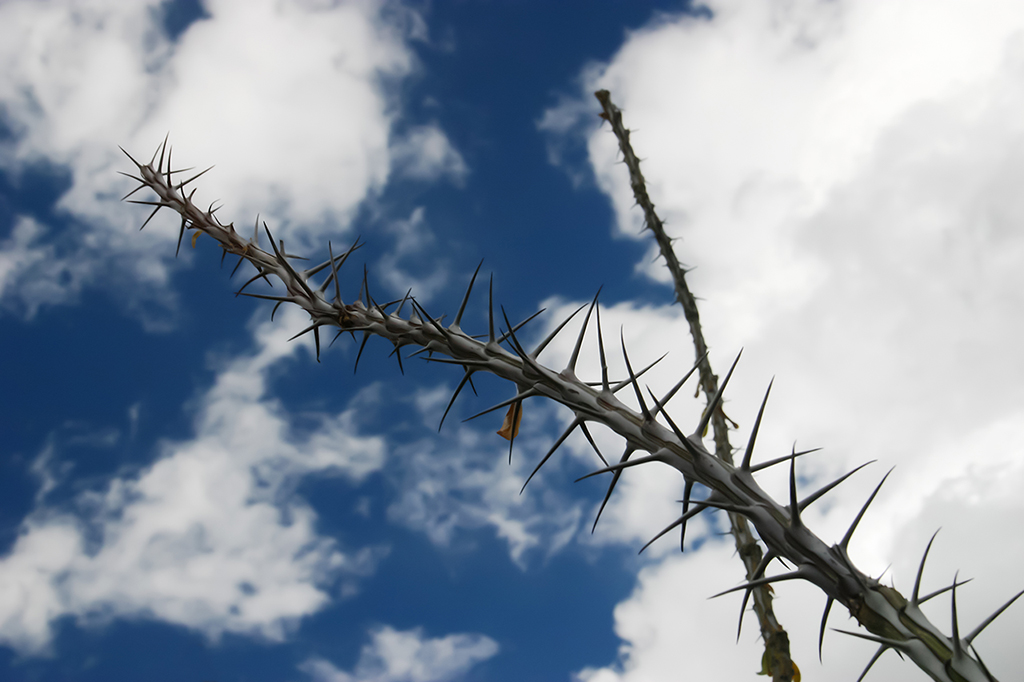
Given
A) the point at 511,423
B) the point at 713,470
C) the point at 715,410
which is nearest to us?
the point at 713,470

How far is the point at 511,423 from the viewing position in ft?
7.21

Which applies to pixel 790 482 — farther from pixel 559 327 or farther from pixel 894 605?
pixel 559 327

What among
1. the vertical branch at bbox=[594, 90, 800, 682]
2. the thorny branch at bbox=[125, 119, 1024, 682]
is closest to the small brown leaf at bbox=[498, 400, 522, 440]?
the thorny branch at bbox=[125, 119, 1024, 682]

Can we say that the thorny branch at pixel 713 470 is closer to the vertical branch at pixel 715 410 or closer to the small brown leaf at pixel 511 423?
the small brown leaf at pixel 511 423

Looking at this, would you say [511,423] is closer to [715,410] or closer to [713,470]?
[713,470]

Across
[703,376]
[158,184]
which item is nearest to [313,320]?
[158,184]

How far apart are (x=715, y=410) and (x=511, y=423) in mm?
2496

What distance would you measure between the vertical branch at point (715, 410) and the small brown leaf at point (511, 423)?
1.40 metres

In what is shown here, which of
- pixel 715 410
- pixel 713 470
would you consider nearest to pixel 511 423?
pixel 713 470

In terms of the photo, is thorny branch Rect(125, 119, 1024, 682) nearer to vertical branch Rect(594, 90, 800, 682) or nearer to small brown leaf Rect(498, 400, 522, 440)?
small brown leaf Rect(498, 400, 522, 440)

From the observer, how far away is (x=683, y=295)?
15.8ft

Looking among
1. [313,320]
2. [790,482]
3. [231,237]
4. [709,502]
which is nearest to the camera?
[790,482]

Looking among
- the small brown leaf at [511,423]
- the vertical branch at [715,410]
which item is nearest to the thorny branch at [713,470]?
the small brown leaf at [511,423]

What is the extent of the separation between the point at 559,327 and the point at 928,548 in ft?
3.59
